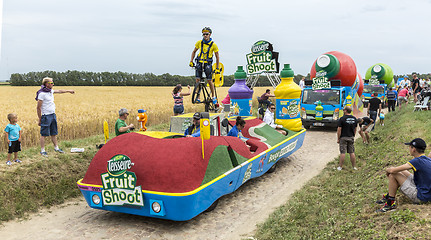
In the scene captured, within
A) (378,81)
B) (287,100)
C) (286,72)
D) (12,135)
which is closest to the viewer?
(12,135)

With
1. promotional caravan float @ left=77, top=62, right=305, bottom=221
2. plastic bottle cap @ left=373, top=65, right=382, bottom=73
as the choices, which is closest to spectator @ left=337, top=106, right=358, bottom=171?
promotional caravan float @ left=77, top=62, right=305, bottom=221

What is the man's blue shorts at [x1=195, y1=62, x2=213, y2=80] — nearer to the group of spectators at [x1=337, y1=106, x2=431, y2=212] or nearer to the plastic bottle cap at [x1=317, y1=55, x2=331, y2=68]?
the group of spectators at [x1=337, y1=106, x2=431, y2=212]

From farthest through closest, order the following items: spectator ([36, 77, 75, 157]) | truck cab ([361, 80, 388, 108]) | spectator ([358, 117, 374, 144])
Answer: truck cab ([361, 80, 388, 108]) < spectator ([358, 117, 374, 144]) < spectator ([36, 77, 75, 157])

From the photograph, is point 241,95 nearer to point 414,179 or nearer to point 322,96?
point 322,96

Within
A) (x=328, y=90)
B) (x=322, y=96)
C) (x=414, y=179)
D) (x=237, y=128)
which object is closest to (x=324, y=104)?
(x=322, y=96)

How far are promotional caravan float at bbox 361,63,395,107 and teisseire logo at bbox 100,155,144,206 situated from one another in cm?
2202

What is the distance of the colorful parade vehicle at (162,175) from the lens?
5.56m

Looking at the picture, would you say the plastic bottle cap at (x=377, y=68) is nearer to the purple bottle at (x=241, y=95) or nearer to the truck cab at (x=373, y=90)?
the truck cab at (x=373, y=90)

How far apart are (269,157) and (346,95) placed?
35.0ft

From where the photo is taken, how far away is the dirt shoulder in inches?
233

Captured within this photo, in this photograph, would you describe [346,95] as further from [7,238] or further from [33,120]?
[7,238]

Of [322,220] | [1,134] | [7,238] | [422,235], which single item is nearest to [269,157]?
[322,220]

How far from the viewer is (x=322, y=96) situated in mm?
16734

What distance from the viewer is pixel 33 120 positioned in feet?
41.1
